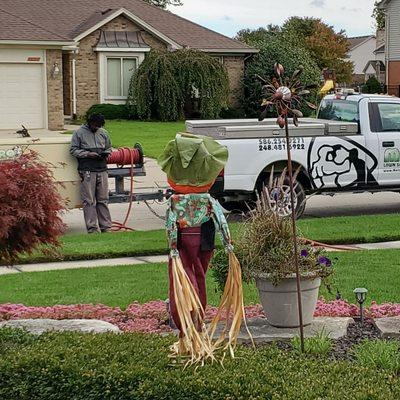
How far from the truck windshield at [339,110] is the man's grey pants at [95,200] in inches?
168

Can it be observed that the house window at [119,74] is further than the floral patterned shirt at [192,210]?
Yes

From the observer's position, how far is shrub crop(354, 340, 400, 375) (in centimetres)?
576

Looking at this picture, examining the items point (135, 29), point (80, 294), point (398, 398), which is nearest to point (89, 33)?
point (135, 29)

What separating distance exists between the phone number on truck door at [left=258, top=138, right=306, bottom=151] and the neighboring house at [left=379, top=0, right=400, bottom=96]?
3776 centimetres

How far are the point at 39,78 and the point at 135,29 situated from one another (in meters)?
7.19

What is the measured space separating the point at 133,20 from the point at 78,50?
2728 mm

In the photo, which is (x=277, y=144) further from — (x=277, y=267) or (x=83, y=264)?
(x=277, y=267)

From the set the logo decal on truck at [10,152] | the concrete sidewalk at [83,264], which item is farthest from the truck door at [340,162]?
the logo decal on truck at [10,152]

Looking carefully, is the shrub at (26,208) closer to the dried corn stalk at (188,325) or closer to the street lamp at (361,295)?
the dried corn stalk at (188,325)

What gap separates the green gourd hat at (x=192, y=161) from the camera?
594 cm

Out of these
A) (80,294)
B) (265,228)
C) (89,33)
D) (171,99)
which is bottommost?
(80,294)

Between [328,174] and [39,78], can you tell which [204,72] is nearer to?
[39,78]

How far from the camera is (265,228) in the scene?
6.94m

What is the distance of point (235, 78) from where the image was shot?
41.5 m
